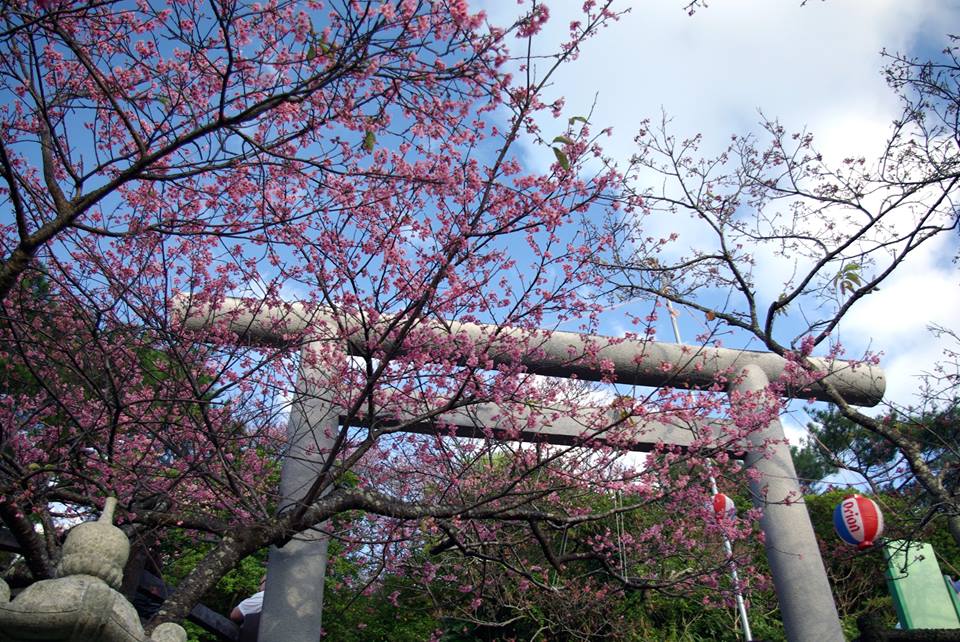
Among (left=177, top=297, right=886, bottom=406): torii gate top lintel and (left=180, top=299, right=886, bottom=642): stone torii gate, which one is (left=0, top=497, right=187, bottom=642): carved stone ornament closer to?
(left=180, top=299, right=886, bottom=642): stone torii gate

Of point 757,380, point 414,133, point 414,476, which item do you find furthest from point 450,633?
point 414,133

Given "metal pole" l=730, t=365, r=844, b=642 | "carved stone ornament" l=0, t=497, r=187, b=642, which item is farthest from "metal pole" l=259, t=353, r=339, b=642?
"metal pole" l=730, t=365, r=844, b=642

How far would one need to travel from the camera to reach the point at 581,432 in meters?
7.01

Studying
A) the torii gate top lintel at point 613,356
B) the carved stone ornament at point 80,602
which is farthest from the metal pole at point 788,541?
the carved stone ornament at point 80,602

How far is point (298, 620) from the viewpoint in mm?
5914

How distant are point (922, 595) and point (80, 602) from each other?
7.99 m

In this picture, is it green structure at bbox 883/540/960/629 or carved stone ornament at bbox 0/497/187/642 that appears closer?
carved stone ornament at bbox 0/497/187/642

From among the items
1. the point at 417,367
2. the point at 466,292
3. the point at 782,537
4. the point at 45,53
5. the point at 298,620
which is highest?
the point at 45,53

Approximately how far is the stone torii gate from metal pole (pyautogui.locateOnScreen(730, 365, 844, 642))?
0.01 meters

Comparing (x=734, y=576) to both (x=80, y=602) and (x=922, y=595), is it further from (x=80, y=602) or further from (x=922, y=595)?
(x=80, y=602)

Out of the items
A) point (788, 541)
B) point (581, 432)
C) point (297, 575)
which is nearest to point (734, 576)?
point (788, 541)

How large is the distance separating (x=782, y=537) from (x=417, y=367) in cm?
461

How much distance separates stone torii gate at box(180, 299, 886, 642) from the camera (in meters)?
6.00

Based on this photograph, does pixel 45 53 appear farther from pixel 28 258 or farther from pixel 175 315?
pixel 175 315
